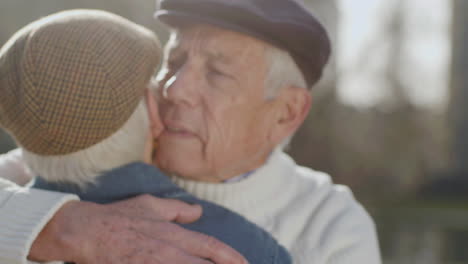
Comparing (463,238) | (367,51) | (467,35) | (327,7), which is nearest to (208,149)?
(463,238)

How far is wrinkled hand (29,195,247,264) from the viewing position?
162 centimetres

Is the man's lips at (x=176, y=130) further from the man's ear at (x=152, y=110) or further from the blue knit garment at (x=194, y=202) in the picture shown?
the blue knit garment at (x=194, y=202)

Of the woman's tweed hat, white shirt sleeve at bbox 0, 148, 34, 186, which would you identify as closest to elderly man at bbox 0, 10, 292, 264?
the woman's tweed hat

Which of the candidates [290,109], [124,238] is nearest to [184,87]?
[290,109]

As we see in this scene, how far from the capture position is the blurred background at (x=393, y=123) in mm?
8484

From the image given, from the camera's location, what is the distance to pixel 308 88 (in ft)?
8.78

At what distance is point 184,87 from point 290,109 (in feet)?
1.79

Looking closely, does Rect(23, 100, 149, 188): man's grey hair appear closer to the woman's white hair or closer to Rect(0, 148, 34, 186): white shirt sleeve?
Rect(0, 148, 34, 186): white shirt sleeve

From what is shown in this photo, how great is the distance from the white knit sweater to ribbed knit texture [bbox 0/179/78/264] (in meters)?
0.61

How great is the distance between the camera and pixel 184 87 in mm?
2295

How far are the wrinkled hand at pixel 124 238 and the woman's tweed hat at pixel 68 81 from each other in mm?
228

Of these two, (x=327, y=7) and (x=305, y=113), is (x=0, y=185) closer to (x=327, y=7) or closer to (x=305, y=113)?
(x=305, y=113)

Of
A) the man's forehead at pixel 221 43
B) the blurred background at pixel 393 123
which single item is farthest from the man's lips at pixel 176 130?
the blurred background at pixel 393 123

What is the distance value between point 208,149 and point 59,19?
2.73 ft
